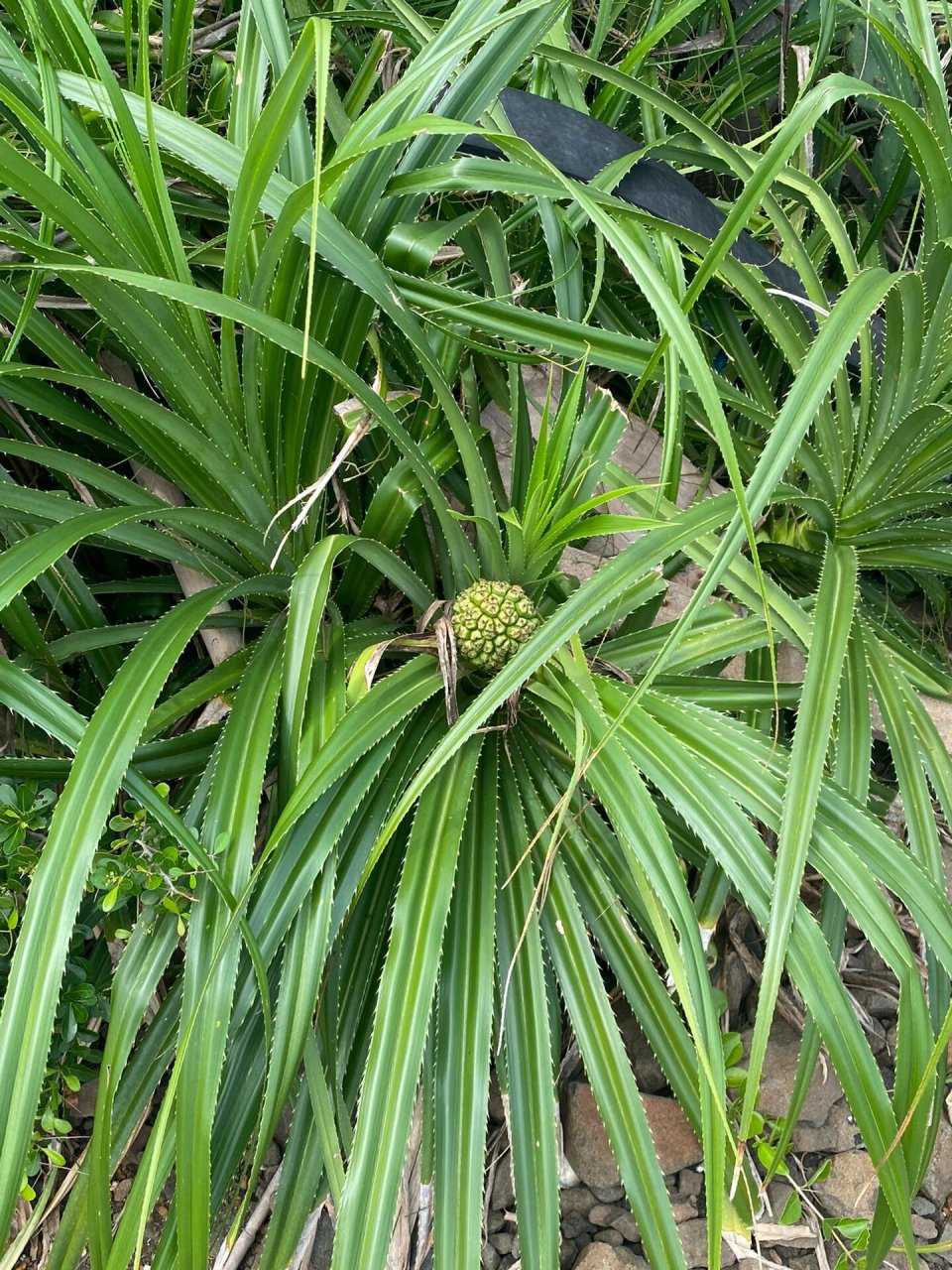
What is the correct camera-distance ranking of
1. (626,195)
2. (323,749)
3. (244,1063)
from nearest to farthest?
(323,749) < (244,1063) < (626,195)

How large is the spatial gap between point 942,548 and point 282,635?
0.66m

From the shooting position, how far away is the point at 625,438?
1153mm

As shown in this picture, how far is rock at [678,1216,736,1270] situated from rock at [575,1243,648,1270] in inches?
1.8

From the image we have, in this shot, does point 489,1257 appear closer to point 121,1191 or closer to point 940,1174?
point 121,1191

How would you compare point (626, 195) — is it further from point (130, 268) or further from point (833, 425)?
point (130, 268)

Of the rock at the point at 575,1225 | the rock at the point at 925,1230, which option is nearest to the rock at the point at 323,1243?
the rock at the point at 575,1225

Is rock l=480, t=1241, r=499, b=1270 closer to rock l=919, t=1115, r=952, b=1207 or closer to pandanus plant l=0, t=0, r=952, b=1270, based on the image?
pandanus plant l=0, t=0, r=952, b=1270

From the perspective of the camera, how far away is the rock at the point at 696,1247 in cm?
90

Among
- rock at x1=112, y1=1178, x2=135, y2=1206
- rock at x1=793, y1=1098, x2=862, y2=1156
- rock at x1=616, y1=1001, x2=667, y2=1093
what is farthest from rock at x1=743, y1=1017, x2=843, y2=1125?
rock at x1=112, y1=1178, x2=135, y2=1206

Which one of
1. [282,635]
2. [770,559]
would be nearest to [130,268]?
[282,635]

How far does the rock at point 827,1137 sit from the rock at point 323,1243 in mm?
496

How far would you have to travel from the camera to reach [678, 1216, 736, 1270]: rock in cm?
90

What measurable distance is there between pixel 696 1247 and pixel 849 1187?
0.19 m

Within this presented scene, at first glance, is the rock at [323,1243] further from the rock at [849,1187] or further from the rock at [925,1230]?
the rock at [925,1230]
